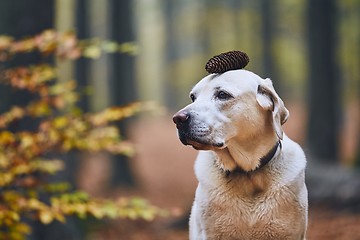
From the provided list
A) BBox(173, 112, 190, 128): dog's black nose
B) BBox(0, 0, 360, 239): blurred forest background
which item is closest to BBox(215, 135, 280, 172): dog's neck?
BBox(173, 112, 190, 128): dog's black nose

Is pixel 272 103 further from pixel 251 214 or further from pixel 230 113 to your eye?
pixel 251 214

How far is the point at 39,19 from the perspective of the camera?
6379 mm

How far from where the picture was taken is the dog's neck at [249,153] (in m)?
3.43

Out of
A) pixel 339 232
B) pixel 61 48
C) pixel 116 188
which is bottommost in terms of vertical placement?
pixel 116 188

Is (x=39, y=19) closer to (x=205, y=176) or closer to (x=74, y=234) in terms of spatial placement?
(x=74, y=234)

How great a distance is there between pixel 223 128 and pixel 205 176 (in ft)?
1.50

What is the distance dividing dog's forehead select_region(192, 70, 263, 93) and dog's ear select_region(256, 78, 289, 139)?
0.15 feet

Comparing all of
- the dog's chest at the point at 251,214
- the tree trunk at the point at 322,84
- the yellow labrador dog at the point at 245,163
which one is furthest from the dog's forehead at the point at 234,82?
the tree trunk at the point at 322,84

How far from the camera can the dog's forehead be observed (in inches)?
131

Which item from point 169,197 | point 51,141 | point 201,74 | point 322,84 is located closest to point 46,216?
point 51,141

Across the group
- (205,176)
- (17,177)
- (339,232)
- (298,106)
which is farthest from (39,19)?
(298,106)

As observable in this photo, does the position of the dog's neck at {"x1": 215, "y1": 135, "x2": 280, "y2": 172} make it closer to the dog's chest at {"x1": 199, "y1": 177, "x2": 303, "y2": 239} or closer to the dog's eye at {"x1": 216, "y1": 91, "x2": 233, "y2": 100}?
the dog's chest at {"x1": 199, "y1": 177, "x2": 303, "y2": 239}

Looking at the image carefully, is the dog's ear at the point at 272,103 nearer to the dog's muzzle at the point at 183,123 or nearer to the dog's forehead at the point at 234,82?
the dog's forehead at the point at 234,82

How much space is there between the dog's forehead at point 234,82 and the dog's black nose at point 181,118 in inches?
10.8
